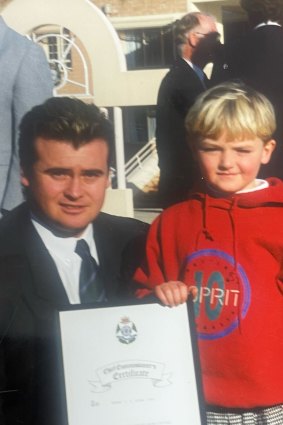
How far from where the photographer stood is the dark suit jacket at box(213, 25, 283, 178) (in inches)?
81.8

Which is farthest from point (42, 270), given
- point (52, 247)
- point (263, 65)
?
point (263, 65)

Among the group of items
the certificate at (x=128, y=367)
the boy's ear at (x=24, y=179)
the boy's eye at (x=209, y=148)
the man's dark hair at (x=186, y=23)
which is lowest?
the certificate at (x=128, y=367)

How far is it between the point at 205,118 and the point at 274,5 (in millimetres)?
441

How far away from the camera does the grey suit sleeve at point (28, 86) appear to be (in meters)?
2.16

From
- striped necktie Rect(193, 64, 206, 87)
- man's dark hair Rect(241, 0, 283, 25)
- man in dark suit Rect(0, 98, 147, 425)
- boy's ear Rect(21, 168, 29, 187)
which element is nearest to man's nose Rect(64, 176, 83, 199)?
man in dark suit Rect(0, 98, 147, 425)

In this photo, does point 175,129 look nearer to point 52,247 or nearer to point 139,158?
point 139,158

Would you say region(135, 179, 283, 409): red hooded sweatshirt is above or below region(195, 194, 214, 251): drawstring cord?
below

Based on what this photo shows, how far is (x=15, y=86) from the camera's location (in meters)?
2.17

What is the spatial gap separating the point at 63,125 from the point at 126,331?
0.67 m

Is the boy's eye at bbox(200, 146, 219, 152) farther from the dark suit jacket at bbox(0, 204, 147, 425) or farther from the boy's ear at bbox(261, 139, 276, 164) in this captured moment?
the dark suit jacket at bbox(0, 204, 147, 425)

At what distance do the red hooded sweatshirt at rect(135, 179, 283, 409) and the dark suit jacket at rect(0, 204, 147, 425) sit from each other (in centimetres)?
26

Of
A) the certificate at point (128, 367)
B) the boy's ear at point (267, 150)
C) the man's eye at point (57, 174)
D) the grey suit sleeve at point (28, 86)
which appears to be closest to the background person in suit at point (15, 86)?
the grey suit sleeve at point (28, 86)

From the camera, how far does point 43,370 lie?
2.18 metres

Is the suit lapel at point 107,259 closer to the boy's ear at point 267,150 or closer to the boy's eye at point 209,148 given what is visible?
the boy's eye at point 209,148
